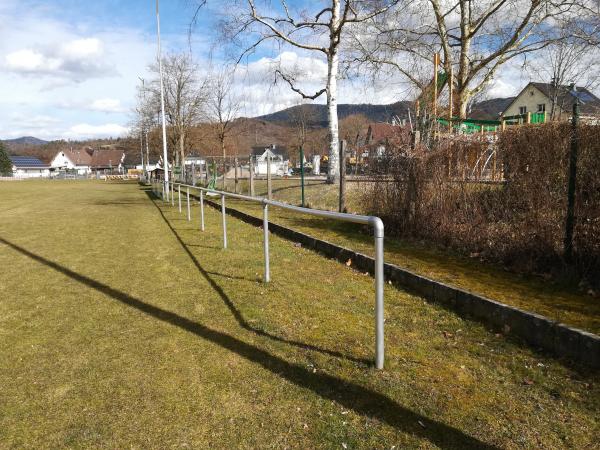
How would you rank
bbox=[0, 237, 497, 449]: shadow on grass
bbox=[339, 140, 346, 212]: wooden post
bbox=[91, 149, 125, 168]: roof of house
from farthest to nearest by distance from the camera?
bbox=[91, 149, 125, 168]: roof of house
bbox=[339, 140, 346, 212]: wooden post
bbox=[0, 237, 497, 449]: shadow on grass

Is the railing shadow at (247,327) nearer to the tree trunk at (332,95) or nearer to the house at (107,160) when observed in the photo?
the tree trunk at (332,95)

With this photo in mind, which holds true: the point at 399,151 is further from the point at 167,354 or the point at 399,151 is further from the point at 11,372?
the point at 11,372

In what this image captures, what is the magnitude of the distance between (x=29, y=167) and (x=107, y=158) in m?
21.7

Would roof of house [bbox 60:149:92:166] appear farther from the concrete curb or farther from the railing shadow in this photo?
the concrete curb

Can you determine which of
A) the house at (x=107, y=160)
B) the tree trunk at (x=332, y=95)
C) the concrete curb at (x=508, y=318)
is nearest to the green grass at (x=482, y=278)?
the concrete curb at (x=508, y=318)

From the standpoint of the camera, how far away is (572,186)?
4.93 meters

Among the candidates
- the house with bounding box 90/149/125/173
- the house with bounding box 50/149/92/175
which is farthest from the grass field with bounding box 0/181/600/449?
the house with bounding box 50/149/92/175

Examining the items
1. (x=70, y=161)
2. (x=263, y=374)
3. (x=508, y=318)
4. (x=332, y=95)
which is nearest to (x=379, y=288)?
(x=263, y=374)

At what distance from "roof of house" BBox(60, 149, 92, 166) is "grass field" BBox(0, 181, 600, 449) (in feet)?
466

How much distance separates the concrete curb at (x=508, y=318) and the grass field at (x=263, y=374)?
0.59 ft

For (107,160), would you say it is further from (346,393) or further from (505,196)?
(346,393)

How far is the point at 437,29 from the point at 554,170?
1590 centimetres

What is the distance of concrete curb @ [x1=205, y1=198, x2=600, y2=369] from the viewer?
3.37 meters

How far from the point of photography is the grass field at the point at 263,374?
262 cm
